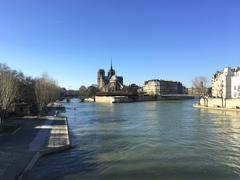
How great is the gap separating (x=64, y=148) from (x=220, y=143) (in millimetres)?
13446

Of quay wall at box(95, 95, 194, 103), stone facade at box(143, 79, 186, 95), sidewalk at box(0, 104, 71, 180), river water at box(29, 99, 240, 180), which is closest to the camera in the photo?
sidewalk at box(0, 104, 71, 180)

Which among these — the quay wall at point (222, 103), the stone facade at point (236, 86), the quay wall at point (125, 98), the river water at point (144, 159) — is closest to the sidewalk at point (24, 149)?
the river water at point (144, 159)

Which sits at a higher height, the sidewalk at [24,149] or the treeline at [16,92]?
the treeline at [16,92]

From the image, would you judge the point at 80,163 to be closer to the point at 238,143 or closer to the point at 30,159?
the point at 30,159

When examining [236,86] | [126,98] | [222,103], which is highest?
[236,86]

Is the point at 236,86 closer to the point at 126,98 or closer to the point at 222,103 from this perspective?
the point at 222,103

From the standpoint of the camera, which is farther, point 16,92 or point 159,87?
point 159,87

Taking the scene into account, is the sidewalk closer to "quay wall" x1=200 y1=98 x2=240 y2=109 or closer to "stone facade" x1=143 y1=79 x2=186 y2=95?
"quay wall" x1=200 y1=98 x2=240 y2=109

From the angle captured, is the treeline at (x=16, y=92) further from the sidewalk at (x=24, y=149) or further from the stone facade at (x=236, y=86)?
the stone facade at (x=236, y=86)

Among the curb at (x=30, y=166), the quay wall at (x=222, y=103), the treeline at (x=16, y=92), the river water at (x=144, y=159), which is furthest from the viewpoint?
the quay wall at (x=222, y=103)

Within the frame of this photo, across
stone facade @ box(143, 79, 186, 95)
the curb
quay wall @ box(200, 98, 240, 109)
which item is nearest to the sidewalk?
the curb

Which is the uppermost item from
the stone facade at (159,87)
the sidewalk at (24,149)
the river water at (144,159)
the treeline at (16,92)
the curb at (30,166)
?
the stone facade at (159,87)

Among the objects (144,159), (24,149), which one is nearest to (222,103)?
(144,159)

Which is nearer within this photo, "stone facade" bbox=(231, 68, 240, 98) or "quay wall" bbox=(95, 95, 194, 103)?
"stone facade" bbox=(231, 68, 240, 98)
